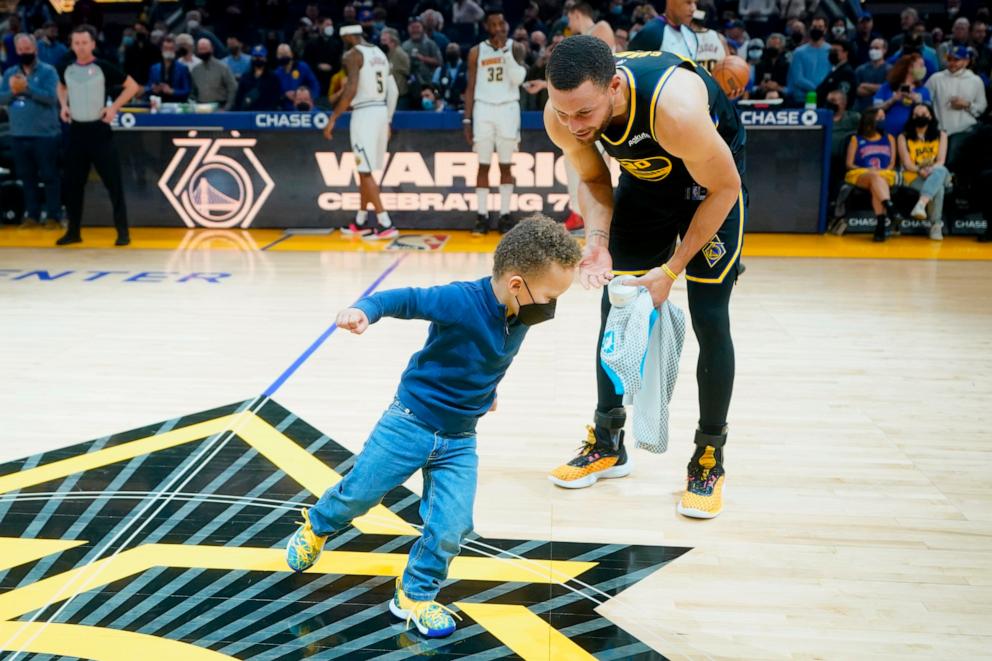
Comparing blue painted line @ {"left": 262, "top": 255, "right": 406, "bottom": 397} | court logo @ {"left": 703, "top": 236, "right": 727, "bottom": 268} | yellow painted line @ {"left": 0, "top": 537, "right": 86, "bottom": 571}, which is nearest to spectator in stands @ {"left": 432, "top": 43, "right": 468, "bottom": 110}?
blue painted line @ {"left": 262, "top": 255, "right": 406, "bottom": 397}

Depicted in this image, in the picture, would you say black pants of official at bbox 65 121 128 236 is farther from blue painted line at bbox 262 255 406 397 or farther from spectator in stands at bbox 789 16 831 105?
spectator in stands at bbox 789 16 831 105

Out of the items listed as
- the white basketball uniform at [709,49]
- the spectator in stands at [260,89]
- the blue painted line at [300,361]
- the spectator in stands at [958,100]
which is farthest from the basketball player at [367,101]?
the spectator in stands at [958,100]

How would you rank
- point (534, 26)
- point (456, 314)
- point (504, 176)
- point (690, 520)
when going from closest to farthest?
point (456, 314) < point (690, 520) < point (504, 176) < point (534, 26)

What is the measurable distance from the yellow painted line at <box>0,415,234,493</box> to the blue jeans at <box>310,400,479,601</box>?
1470 mm

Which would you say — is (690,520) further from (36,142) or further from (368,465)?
(36,142)

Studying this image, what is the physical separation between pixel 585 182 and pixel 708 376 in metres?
0.80

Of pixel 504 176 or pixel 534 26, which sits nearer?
pixel 504 176

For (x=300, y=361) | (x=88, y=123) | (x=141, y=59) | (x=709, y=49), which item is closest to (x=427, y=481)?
(x=300, y=361)

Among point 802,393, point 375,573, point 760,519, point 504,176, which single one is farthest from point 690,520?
point 504,176

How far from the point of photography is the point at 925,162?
8.59 metres

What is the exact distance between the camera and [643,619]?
8.35 ft

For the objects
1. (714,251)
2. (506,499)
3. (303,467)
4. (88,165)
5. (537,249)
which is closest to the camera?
(537,249)

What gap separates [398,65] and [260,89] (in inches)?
66.1

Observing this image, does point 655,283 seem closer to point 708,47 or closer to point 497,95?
point 708,47
